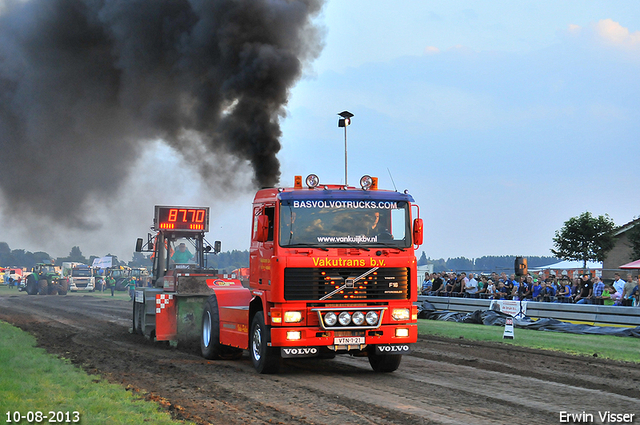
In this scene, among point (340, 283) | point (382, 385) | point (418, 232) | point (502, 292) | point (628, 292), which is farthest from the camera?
point (502, 292)

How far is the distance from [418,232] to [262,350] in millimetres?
2953

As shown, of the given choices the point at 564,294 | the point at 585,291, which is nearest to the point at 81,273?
Result: the point at 564,294

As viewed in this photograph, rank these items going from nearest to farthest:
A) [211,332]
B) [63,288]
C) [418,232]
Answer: [418,232], [211,332], [63,288]

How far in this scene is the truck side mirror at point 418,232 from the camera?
→ 9789mm

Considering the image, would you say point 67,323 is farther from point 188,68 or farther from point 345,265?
point 345,265

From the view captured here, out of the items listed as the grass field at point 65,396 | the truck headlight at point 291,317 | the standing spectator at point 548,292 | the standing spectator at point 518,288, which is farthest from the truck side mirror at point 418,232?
the standing spectator at point 518,288

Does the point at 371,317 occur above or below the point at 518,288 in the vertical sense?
below

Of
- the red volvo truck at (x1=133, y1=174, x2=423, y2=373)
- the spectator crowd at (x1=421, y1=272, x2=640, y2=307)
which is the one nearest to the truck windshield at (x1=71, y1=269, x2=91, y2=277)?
the spectator crowd at (x1=421, y1=272, x2=640, y2=307)

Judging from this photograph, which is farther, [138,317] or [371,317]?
[138,317]

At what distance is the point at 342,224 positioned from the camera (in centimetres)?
961

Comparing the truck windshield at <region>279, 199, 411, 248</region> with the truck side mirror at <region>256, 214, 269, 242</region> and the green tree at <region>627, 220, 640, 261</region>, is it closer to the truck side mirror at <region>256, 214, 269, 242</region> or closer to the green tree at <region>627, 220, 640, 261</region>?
the truck side mirror at <region>256, 214, 269, 242</region>

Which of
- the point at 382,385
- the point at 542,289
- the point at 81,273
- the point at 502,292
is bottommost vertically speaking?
the point at 382,385

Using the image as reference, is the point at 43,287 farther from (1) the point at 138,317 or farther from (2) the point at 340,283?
(2) the point at 340,283

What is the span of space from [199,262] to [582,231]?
1302 inches
